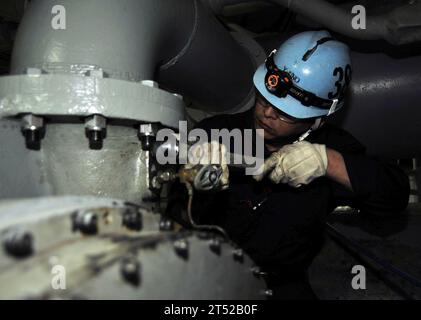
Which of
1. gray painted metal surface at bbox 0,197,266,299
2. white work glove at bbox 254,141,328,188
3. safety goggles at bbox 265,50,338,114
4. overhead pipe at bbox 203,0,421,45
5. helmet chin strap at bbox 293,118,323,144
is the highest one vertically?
overhead pipe at bbox 203,0,421,45

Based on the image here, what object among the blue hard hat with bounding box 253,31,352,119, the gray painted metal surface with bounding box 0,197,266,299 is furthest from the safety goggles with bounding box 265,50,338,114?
the gray painted metal surface with bounding box 0,197,266,299

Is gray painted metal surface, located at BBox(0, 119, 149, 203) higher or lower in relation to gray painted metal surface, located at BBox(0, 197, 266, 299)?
higher

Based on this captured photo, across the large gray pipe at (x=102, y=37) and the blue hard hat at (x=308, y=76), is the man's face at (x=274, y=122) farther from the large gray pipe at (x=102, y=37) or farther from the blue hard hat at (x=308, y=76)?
the large gray pipe at (x=102, y=37)

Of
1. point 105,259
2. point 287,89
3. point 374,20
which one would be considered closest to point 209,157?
point 105,259

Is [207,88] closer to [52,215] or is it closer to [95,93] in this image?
[95,93]

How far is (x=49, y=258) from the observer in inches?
15.5

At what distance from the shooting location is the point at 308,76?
122 centimetres

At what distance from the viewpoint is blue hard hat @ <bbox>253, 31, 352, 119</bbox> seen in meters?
1.23

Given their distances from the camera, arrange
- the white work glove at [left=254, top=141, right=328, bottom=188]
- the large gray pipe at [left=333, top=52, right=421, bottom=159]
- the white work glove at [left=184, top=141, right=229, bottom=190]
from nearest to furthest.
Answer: the white work glove at [left=184, top=141, right=229, bottom=190], the white work glove at [left=254, top=141, right=328, bottom=188], the large gray pipe at [left=333, top=52, right=421, bottom=159]

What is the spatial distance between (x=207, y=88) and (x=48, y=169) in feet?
2.77

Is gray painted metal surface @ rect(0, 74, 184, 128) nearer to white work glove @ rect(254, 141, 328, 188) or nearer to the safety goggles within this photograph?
white work glove @ rect(254, 141, 328, 188)

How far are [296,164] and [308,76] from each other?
38 cm

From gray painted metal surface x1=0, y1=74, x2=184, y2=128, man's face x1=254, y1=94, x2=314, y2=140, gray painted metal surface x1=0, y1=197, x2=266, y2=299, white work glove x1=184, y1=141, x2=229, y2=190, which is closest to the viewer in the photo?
gray painted metal surface x1=0, y1=197, x2=266, y2=299

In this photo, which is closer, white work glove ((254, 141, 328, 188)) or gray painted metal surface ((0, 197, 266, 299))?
gray painted metal surface ((0, 197, 266, 299))
